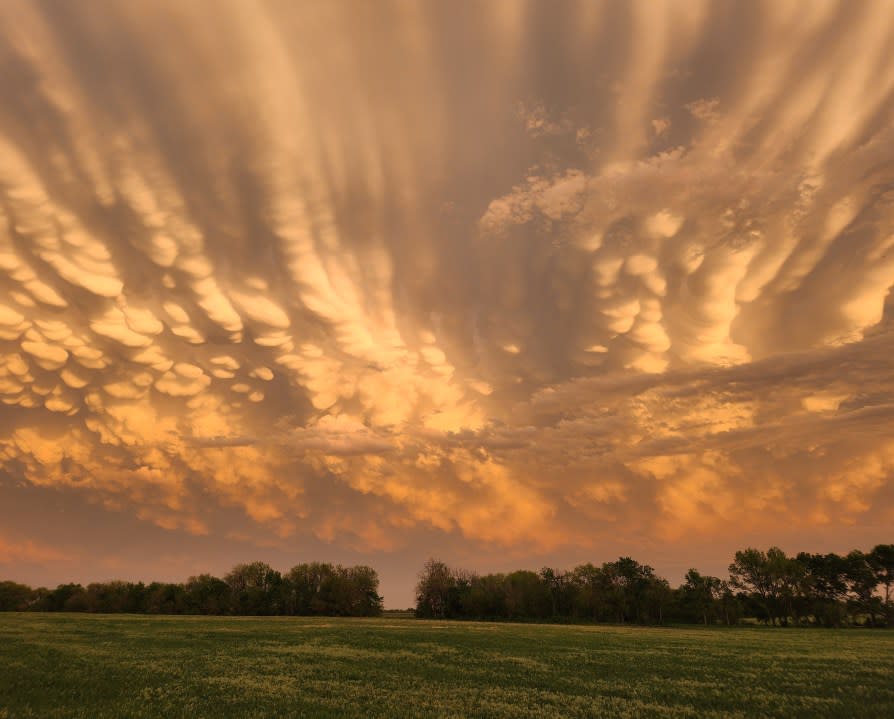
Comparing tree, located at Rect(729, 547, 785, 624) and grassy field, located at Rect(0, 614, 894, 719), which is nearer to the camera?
grassy field, located at Rect(0, 614, 894, 719)

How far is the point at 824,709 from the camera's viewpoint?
68.7ft

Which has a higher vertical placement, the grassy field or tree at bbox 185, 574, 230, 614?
tree at bbox 185, 574, 230, 614

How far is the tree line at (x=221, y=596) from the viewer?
156 meters

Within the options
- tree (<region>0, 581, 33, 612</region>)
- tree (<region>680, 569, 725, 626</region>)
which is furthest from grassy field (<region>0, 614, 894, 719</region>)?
tree (<region>0, 581, 33, 612</region>)

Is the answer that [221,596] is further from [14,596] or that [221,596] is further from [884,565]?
[884,565]

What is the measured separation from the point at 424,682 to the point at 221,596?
6449 inches

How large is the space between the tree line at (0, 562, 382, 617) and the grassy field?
5070 inches

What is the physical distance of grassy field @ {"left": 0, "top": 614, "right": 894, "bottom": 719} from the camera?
808 inches

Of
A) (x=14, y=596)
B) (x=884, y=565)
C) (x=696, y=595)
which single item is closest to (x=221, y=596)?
(x=14, y=596)

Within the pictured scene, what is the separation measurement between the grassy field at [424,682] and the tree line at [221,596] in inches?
5070

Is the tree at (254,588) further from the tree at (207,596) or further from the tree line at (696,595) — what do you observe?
the tree line at (696,595)

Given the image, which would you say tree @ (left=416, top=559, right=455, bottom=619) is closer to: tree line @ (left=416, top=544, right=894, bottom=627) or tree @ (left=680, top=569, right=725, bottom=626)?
tree line @ (left=416, top=544, right=894, bottom=627)

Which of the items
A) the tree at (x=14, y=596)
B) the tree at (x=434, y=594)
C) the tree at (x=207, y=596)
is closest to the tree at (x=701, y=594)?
the tree at (x=434, y=594)

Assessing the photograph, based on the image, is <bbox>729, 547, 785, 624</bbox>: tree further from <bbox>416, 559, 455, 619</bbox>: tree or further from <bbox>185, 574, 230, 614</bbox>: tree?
<bbox>185, 574, 230, 614</bbox>: tree
